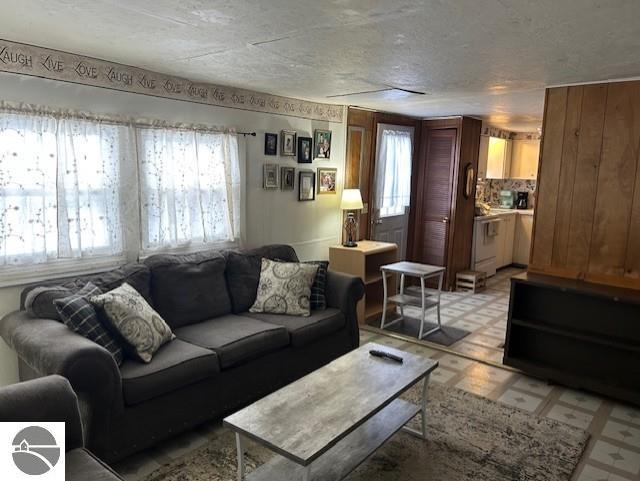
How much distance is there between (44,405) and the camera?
70.4 inches

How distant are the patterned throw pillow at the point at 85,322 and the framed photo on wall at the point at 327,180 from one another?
2.79m

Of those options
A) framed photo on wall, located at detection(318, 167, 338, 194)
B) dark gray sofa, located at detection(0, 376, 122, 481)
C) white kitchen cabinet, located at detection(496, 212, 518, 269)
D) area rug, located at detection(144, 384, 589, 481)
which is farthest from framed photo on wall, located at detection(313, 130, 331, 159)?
white kitchen cabinet, located at detection(496, 212, 518, 269)

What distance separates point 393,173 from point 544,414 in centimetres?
339

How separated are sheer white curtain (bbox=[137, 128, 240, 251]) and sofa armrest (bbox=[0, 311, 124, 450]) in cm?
120

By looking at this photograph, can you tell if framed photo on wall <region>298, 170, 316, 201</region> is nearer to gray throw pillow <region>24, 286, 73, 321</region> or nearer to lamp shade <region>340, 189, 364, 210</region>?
lamp shade <region>340, 189, 364, 210</region>

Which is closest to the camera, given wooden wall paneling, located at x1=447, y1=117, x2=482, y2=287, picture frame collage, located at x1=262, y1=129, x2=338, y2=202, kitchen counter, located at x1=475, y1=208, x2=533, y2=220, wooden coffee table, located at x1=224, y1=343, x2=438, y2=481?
wooden coffee table, located at x1=224, y1=343, x2=438, y2=481

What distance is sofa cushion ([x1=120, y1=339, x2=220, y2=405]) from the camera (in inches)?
94.3

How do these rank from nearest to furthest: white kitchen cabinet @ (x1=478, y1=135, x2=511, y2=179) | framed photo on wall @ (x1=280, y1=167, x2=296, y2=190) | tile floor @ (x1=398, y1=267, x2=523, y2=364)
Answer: tile floor @ (x1=398, y1=267, x2=523, y2=364) < framed photo on wall @ (x1=280, y1=167, x2=296, y2=190) < white kitchen cabinet @ (x1=478, y1=135, x2=511, y2=179)

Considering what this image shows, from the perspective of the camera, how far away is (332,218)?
511cm

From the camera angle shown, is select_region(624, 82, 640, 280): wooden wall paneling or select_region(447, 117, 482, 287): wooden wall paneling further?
select_region(447, 117, 482, 287): wooden wall paneling

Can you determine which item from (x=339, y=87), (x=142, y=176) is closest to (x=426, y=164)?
(x=339, y=87)

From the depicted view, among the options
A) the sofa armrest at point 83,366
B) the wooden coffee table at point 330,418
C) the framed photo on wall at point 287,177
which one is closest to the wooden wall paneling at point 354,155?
the framed photo on wall at point 287,177

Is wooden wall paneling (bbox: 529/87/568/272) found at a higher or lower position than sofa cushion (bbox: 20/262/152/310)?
higher

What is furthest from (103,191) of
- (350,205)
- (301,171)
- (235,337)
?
(350,205)
